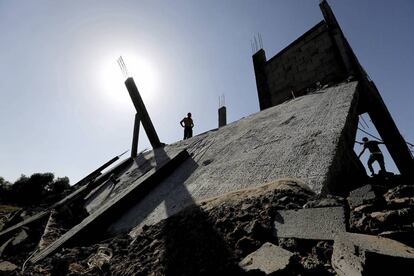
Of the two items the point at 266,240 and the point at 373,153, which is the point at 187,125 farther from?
the point at 266,240

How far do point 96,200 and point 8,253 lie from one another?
1.79 metres

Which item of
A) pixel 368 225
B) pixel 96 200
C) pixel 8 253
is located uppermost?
pixel 96 200

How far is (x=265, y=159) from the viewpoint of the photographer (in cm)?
294

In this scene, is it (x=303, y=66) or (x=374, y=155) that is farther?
(x=303, y=66)

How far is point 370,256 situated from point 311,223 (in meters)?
0.51

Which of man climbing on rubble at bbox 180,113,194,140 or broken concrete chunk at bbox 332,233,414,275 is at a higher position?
man climbing on rubble at bbox 180,113,194,140

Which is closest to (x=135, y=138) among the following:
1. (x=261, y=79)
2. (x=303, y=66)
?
(x=261, y=79)

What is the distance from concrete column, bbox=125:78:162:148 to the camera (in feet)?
23.5

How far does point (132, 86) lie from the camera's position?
281 inches

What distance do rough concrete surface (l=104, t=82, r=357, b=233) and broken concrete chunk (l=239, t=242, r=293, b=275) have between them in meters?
0.81

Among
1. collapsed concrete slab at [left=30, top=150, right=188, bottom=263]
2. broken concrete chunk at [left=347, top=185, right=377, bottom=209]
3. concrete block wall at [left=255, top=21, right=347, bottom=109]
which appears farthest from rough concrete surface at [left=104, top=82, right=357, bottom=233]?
concrete block wall at [left=255, top=21, right=347, bottom=109]

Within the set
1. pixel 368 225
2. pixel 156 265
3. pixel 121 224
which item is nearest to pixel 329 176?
pixel 368 225

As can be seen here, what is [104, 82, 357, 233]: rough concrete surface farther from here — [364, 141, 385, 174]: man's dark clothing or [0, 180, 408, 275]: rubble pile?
[364, 141, 385, 174]: man's dark clothing

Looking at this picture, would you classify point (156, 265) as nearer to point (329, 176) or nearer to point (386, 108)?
point (329, 176)
